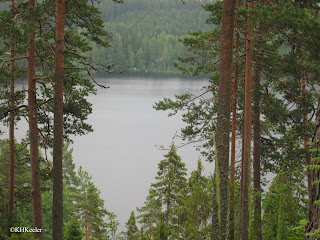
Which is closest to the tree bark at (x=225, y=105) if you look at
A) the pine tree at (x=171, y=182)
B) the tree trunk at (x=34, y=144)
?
the tree trunk at (x=34, y=144)

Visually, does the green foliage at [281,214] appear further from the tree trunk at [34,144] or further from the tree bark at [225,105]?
the tree trunk at [34,144]

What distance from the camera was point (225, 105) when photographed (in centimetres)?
484

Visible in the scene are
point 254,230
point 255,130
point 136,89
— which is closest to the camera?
point 254,230

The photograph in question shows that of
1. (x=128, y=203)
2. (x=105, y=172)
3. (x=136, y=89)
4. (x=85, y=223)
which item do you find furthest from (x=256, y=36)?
(x=136, y=89)

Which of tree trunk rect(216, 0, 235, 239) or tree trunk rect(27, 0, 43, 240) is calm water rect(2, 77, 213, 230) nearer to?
tree trunk rect(27, 0, 43, 240)

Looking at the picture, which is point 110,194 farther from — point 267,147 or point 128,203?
point 267,147

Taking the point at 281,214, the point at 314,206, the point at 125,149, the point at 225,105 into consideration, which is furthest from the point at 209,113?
the point at 125,149

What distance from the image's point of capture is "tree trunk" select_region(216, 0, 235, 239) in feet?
15.5

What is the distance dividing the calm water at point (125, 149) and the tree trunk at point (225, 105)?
1969cm

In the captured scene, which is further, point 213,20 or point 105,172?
point 105,172

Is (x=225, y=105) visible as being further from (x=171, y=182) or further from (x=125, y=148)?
(x=125, y=148)

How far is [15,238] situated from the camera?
4.51 m

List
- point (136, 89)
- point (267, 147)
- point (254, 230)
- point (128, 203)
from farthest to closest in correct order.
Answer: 1. point (136, 89)
2. point (128, 203)
3. point (267, 147)
4. point (254, 230)

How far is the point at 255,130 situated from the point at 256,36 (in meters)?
3.37
